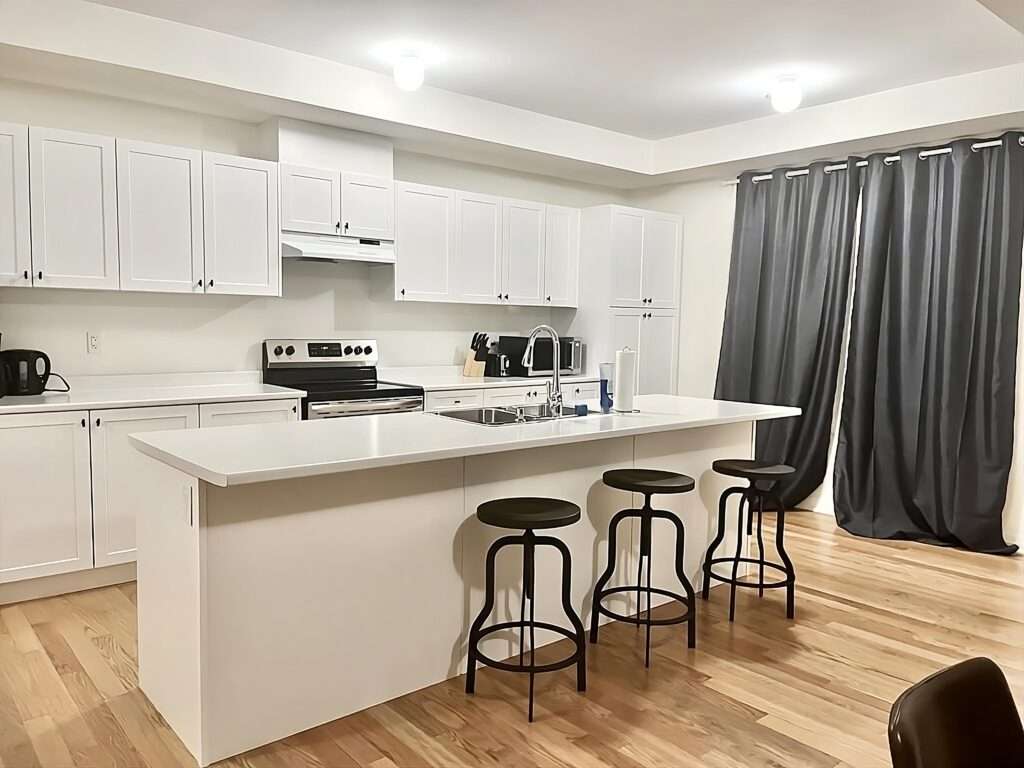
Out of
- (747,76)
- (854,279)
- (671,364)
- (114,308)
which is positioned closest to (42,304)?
(114,308)

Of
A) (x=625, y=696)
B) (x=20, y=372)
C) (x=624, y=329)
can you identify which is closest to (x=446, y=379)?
(x=624, y=329)

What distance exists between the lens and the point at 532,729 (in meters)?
2.59

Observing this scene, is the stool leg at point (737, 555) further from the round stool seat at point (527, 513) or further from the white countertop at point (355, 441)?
the round stool seat at point (527, 513)

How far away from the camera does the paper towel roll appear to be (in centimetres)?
366

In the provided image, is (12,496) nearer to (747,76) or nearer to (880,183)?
(747,76)

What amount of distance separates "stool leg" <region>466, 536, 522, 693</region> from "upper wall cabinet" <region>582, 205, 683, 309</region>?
138 inches

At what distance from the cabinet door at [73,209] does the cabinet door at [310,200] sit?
2.98ft

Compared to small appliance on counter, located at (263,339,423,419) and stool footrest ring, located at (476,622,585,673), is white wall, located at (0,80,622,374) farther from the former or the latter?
stool footrest ring, located at (476,622,585,673)

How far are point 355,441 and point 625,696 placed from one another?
132cm

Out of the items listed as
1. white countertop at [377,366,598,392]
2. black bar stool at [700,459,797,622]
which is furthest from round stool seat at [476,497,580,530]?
white countertop at [377,366,598,392]

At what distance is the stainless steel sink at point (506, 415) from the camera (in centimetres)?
348

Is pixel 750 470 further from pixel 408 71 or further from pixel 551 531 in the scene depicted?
pixel 408 71

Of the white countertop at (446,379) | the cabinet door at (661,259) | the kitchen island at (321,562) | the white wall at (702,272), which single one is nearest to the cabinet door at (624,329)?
the cabinet door at (661,259)

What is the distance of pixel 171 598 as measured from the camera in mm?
2529
